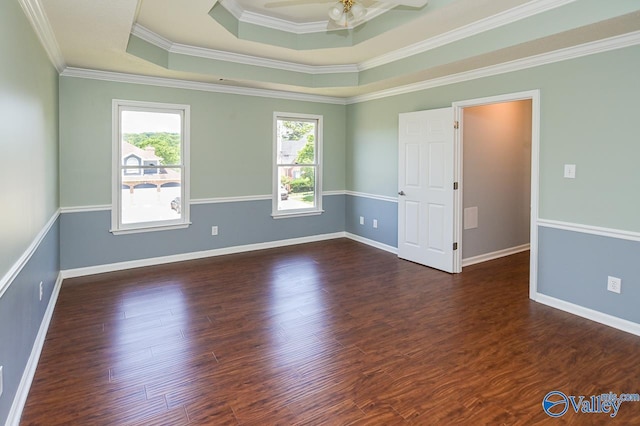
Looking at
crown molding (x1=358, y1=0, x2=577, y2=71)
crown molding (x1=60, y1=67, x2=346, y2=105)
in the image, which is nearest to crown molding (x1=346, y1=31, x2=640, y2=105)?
crown molding (x1=358, y1=0, x2=577, y2=71)

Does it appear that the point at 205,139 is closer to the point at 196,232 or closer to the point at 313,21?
the point at 196,232

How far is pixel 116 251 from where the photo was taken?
4.70m

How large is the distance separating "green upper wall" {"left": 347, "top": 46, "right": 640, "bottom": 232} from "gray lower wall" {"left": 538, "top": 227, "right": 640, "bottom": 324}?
0.17m

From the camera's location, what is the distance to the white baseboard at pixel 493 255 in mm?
4977

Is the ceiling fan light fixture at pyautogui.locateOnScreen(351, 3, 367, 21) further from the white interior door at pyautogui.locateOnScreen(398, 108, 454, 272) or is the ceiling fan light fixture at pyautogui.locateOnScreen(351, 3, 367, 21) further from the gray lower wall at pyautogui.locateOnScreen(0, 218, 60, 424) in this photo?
the gray lower wall at pyautogui.locateOnScreen(0, 218, 60, 424)

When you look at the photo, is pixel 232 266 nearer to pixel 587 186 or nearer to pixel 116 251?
pixel 116 251

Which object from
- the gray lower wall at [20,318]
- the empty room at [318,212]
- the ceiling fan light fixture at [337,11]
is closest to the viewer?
the gray lower wall at [20,318]

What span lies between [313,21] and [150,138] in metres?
2.52

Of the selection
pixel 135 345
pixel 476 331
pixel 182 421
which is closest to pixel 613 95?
pixel 476 331

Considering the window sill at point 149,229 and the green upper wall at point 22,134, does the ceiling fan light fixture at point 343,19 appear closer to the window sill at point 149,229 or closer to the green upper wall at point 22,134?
the green upper wall at point 22,134

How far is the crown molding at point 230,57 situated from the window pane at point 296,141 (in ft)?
3.57

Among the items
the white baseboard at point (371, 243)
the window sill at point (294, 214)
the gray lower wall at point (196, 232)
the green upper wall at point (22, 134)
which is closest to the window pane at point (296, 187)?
the window sill at point (294, 214)

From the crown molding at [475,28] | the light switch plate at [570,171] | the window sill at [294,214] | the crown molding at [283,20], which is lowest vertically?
the window sill at [294,214]

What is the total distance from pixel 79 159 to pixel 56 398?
10.1 ft
